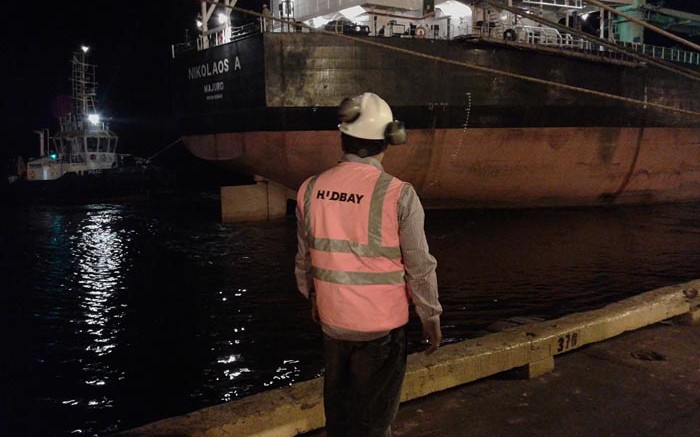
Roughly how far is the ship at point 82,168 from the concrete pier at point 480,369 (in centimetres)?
2181

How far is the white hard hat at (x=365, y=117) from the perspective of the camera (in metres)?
2.04

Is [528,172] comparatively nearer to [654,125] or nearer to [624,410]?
[654,125]

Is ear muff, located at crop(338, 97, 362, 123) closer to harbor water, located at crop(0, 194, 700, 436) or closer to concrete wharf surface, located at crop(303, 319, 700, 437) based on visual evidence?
concrete wharf surface, located at crop(303, 319, 700, 437)

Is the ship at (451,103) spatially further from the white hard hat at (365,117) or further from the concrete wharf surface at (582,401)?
the white hard hat at (365,117)

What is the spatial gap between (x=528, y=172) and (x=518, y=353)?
37.6 ft

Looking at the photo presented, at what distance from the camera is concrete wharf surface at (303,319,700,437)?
2812 millimetres

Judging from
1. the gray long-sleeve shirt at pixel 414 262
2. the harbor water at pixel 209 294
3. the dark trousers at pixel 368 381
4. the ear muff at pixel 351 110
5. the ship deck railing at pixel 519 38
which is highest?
the ship deck railing at pixel 519 38

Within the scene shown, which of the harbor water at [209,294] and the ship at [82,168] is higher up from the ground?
the ship at [82,168]

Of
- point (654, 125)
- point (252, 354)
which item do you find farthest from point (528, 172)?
point (252, 354)

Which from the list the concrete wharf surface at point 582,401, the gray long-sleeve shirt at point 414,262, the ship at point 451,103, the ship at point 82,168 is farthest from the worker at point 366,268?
the ship at point 82,168

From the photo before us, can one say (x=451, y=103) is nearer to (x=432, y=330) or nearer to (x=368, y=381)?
(x=432, y=330)

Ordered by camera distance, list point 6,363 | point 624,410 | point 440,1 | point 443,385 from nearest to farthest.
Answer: point 624,410
point 443,385
point 6,363
point 440,1

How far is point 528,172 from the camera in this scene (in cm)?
1417

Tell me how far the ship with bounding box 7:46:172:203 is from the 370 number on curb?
71.8 ft
